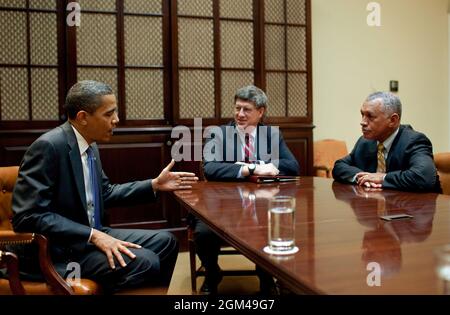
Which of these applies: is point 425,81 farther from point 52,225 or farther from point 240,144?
point 52,225

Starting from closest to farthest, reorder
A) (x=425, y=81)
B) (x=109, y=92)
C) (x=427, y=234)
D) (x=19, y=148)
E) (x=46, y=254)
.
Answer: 1. (x=427, y=234)
2. (x=46, y=254)
3. (x=109, y=92)
4. (x=19, y=148)
5. (x=425, y=81)

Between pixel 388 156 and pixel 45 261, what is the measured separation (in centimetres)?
184

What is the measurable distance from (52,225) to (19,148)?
7.48 ft

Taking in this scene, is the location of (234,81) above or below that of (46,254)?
above

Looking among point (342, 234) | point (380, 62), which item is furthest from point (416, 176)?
point (380, 62)

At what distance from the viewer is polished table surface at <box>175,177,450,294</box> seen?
81 cm

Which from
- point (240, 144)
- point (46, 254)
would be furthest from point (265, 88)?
point (46, 254)

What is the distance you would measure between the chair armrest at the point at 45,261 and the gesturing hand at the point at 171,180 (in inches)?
27.8

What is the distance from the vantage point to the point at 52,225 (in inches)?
60.4

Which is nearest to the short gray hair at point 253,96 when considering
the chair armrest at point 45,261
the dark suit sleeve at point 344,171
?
the dark suit sleeve at point 344,171

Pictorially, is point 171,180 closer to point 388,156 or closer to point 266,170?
point 266,170

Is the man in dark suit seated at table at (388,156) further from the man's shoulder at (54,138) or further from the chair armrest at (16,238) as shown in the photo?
the chair armrest at (16,238)

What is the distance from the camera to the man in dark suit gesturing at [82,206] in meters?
1.55

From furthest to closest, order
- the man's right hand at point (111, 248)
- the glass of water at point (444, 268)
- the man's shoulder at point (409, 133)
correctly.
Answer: the man's shoulder at point (409, 133) < the man's right hand at point (111, 248) < the glass of water at point (444, 268)
